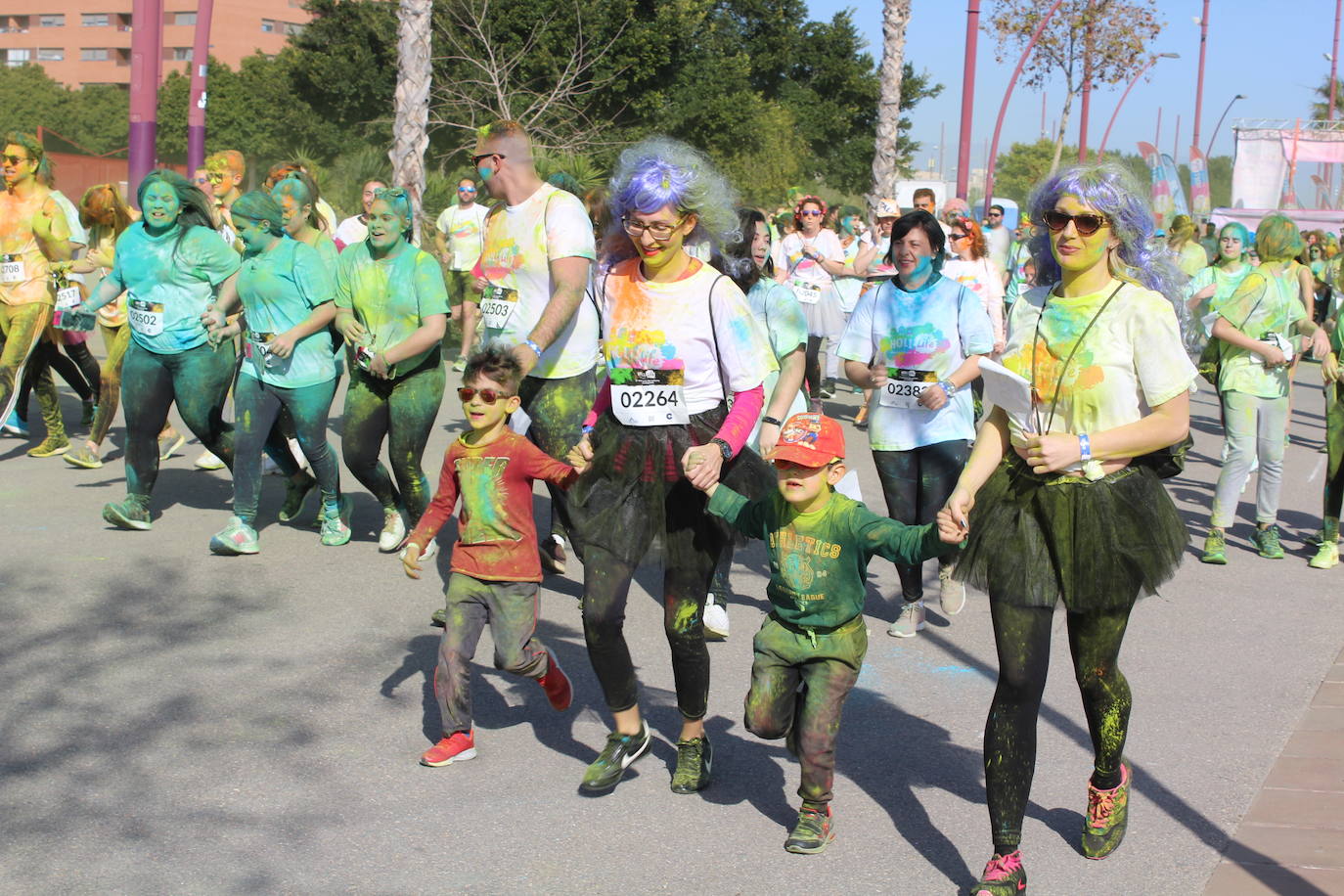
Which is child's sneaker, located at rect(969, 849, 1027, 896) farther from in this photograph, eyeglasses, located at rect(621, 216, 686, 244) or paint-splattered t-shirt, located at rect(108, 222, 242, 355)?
paint-splattered t-shirt, located at rect(108, 222, 242, 355)

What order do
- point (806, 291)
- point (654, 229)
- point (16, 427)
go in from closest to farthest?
point (654, 229), point (16, 427), point (806, 291)

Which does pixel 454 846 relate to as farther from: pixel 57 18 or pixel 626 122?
pixel 57 18

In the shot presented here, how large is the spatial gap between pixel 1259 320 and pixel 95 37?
98772mm

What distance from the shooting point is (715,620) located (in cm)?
646

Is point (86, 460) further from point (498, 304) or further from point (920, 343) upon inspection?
point (920, 343)

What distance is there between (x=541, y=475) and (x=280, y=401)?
324 cm

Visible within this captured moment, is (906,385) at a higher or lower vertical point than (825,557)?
higher

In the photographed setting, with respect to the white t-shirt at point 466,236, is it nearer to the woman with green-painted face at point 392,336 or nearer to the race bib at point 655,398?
the woman with green-painted face at point 392,336

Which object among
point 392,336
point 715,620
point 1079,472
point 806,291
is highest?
point 806,291

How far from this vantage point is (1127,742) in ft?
16.8

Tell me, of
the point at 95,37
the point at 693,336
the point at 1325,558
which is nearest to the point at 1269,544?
the point at 1325,558

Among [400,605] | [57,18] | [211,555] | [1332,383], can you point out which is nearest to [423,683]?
[400,605]

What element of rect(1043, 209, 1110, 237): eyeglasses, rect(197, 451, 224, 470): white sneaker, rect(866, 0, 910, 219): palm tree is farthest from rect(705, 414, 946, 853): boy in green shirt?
rect(866, 0, 910, 219): palm tree

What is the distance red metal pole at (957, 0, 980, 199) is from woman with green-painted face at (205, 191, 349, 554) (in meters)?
18.2
